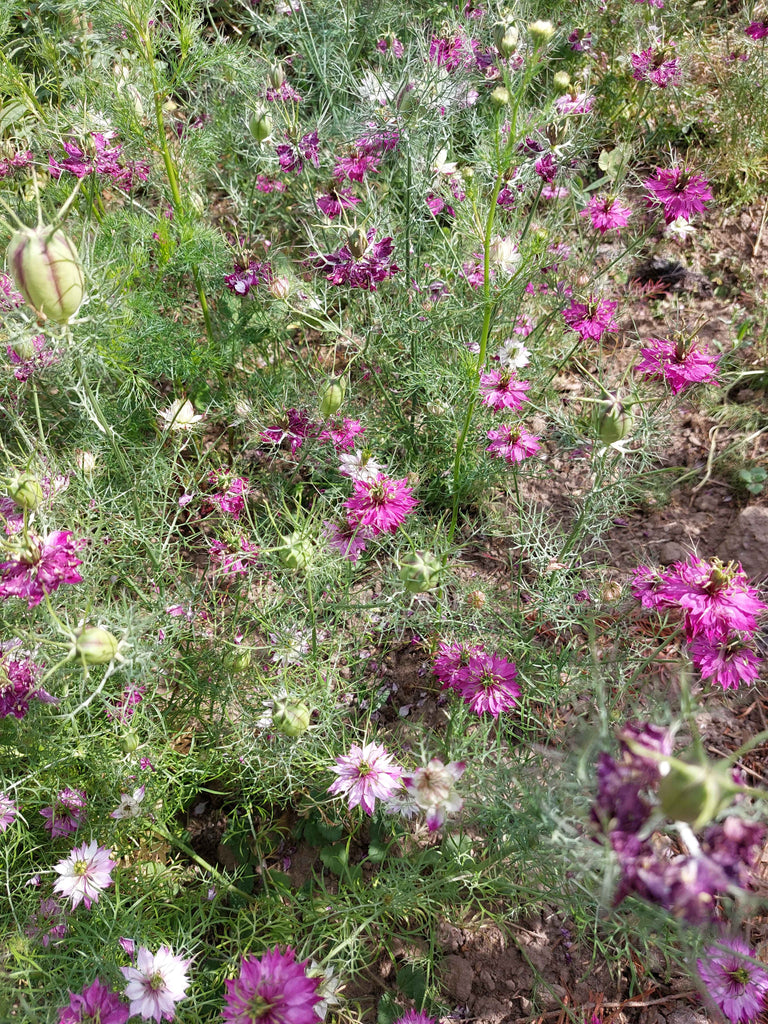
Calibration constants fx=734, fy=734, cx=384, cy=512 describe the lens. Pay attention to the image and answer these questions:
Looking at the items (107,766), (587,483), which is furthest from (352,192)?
(107,766)

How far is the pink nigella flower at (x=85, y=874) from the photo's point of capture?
1592 mm

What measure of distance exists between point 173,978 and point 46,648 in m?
0.72

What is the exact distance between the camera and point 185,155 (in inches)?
96.7

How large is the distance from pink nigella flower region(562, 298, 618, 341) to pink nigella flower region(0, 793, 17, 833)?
192 centimetres

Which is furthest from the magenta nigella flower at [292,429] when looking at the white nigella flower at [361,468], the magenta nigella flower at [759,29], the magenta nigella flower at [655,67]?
the magenta nigella flower at [759,29]

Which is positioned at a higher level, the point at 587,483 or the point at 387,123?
the point at 387,123

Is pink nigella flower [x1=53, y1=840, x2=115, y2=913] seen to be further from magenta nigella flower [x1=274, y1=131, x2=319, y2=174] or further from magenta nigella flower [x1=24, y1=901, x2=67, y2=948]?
magenta nigella flower [x1=274, y1=131, x2=319, y2=174]

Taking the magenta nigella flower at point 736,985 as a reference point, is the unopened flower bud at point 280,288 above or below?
above

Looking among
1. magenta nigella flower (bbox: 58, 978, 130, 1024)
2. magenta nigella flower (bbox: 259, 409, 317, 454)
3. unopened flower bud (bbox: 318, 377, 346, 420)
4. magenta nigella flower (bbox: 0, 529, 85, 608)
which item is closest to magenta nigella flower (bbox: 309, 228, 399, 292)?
unopened flower bud (bbox: 318, 377, 346, 420)

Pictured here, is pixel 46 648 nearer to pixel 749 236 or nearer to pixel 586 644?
pixel 586 644

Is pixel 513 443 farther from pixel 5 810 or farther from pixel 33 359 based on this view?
pixel 5 810

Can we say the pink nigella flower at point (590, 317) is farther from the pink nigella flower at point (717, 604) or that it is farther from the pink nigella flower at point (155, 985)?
the pink nigella flower at point (155, 985)

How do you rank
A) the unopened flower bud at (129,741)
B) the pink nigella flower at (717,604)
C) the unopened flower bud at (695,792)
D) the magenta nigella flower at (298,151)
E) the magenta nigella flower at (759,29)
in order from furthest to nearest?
the magenta nigella flower at (759,29)
the magenta nigella flower at (298,151)
the unopened flower bud at (129,741)
the pink nigella flower at (717,604)
the unopened flower bud at (695,792)

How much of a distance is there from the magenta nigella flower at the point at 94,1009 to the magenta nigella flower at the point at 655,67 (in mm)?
2946
